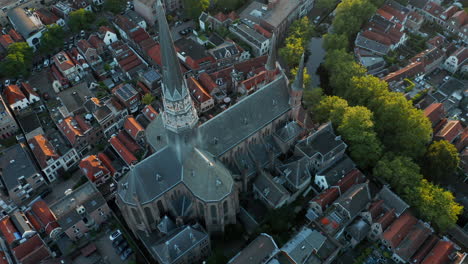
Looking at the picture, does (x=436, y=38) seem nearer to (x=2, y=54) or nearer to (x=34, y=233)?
(x=34, y=233)

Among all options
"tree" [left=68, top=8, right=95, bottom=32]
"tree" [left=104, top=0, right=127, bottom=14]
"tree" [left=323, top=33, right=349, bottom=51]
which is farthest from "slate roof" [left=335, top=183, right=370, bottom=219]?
"tree" [left=104, top=0, right=127, bottom=14]

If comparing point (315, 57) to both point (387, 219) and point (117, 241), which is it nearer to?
point (387, 219)

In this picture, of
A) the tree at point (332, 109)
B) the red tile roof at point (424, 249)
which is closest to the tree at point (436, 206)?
the red tile roof at point (424, 249)

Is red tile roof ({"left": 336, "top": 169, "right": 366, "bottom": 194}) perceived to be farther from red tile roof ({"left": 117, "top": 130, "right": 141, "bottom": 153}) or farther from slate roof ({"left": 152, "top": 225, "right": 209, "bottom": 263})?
red tile roof ({"left": 117, "top": 130, "right": 141, "bottom": 153})

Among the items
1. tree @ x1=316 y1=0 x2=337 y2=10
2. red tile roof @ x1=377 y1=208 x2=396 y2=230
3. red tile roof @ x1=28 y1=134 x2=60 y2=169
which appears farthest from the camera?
tree @ x1=316 y1=0 x2=337 y2=10

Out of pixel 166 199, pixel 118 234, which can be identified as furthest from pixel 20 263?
pixel 166 199

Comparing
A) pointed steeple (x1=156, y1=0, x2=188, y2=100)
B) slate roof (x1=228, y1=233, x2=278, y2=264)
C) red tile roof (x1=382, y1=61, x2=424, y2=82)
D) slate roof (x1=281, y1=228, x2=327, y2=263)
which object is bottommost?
slate roof (x1=281, y1=228, x2=327, y2=263)

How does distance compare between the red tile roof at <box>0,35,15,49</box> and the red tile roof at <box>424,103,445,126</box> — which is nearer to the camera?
the red tile roof at <box>424,103,445,126</box>
